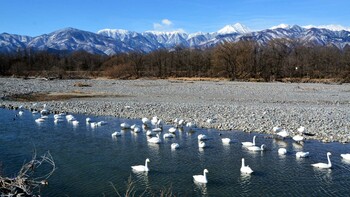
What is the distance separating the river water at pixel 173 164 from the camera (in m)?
13.9

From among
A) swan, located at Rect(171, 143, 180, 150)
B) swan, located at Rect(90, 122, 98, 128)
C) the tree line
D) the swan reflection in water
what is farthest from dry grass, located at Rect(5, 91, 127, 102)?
the tree line

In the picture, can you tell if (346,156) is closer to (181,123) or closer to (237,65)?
(181,123)

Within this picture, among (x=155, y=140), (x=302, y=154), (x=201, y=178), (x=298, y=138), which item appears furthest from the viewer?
(x=298, y=138)

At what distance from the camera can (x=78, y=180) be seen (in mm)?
14859

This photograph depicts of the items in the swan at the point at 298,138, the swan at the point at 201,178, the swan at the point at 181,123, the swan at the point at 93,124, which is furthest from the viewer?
the swan at the point at 93,124

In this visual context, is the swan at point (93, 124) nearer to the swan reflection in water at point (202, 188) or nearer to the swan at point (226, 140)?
the swan at point (226, 140)

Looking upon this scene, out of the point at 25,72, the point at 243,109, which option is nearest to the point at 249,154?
the point at 243,109

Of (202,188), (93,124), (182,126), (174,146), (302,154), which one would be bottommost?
(202,188)

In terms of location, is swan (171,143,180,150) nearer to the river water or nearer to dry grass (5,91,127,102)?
the river water

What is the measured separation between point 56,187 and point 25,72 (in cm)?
9629

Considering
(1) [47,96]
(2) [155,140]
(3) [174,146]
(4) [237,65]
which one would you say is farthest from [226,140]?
(4) [237,65]

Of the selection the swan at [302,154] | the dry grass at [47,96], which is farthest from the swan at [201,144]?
the dry grass at [47,96]

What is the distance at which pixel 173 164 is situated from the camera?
55.5 feet

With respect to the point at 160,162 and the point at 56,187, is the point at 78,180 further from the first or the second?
the point at 160,162
